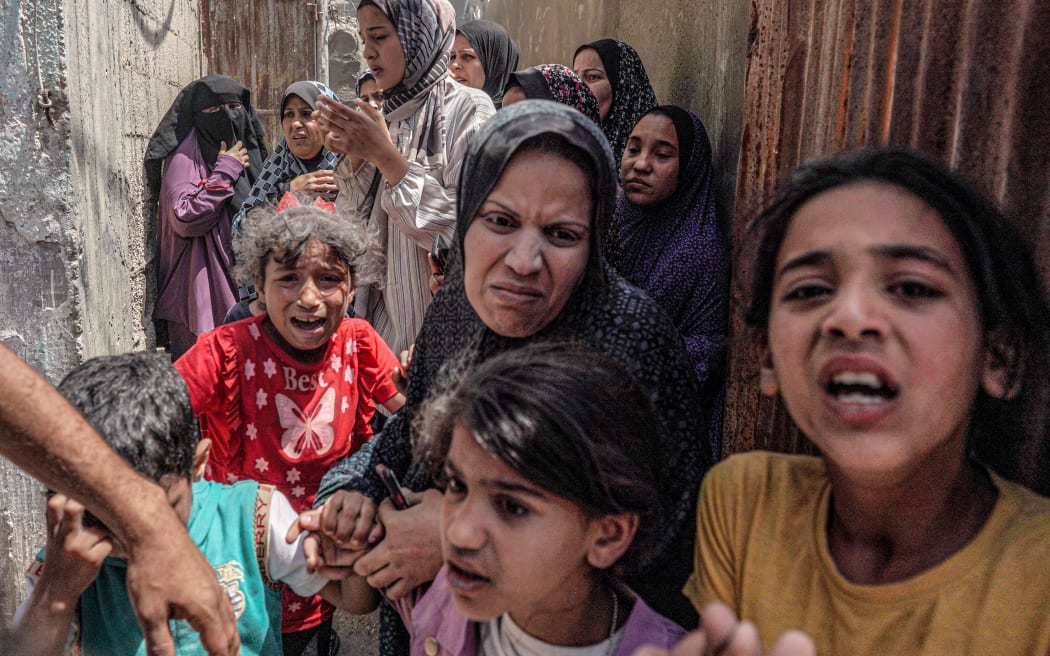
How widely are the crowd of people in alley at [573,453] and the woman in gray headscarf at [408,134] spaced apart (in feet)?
1.20

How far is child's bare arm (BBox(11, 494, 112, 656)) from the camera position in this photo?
61.0 inches

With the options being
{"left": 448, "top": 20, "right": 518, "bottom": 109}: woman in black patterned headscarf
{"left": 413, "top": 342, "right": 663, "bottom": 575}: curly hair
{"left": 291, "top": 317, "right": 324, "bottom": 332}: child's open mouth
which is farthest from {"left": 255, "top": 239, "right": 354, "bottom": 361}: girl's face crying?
{"left": 448, "top": 20, "right": 518, "bottom": 109}: woman in black patterned headscarf

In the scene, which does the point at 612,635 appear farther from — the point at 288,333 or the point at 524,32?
the point at 524,32

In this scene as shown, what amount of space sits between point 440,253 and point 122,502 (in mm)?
1423

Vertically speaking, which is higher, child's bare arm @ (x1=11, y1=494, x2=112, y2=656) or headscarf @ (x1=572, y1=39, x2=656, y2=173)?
headscarf @ (x1=572, y1=39, x2=656, y2=173)

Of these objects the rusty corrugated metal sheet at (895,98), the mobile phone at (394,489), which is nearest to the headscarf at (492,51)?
the rusty corrugated metal sheet at (895,98)

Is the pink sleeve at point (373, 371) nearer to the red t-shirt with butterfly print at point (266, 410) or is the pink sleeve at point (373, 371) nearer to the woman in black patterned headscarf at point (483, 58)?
the red t-shirt with butterfly print at point (266, 410)

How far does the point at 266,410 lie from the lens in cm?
238

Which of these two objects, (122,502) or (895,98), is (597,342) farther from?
(122,502)

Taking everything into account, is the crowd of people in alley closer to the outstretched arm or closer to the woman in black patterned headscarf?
the outstretched arm

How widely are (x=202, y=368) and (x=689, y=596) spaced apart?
161cm

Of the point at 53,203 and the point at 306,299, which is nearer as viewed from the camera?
the point at 306,299

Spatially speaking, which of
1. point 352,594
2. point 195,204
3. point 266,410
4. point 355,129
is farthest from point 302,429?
point 195,204

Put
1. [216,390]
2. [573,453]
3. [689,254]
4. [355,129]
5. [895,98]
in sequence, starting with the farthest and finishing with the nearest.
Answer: [689,254] → [355,129] → [216,390] → [895,98] → [573,453]
